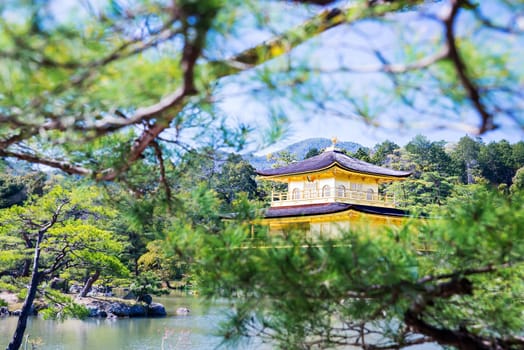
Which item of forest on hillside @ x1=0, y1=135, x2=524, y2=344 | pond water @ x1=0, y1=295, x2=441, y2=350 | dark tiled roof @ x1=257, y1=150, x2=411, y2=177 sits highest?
dark tiled roof @ x1=257, y1=150, x2=411, y2=177

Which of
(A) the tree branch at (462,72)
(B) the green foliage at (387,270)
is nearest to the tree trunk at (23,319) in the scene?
(B) the green foliage at (387,270)

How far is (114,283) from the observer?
39.8 ft

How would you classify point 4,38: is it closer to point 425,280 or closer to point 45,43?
point 45,43

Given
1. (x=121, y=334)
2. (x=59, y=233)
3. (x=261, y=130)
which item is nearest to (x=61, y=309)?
(x=59, y=233)

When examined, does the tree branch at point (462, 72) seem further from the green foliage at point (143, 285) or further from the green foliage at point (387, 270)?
the green foliage at point (143, 285)

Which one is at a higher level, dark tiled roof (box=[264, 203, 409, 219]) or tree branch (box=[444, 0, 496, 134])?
dark tiled roof (box=[264, 203, 409, 219])

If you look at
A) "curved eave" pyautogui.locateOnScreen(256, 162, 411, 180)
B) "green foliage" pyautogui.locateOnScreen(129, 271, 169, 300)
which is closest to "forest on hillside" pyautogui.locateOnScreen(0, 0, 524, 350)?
"curved eave" pyautogui.locateOnScreen(256, 162, 411, 180)

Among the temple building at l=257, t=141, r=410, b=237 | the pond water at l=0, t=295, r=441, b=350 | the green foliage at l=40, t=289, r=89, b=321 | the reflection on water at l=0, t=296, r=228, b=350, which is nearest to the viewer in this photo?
the green foliage at l=40, t=289, r=89, b=321

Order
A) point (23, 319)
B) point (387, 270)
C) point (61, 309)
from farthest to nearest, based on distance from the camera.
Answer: point (61, 309) < point (23, 319) < point (387, 270)

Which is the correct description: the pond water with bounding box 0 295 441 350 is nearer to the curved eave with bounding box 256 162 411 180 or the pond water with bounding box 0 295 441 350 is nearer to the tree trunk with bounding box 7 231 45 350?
the tree trunk with bounding box 7 231 45 350

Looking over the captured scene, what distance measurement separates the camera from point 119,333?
944cm

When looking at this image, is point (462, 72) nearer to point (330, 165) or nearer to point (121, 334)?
point (121, 334)

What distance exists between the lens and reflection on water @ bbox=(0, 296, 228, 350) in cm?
799

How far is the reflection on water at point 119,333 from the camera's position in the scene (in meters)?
7.99
